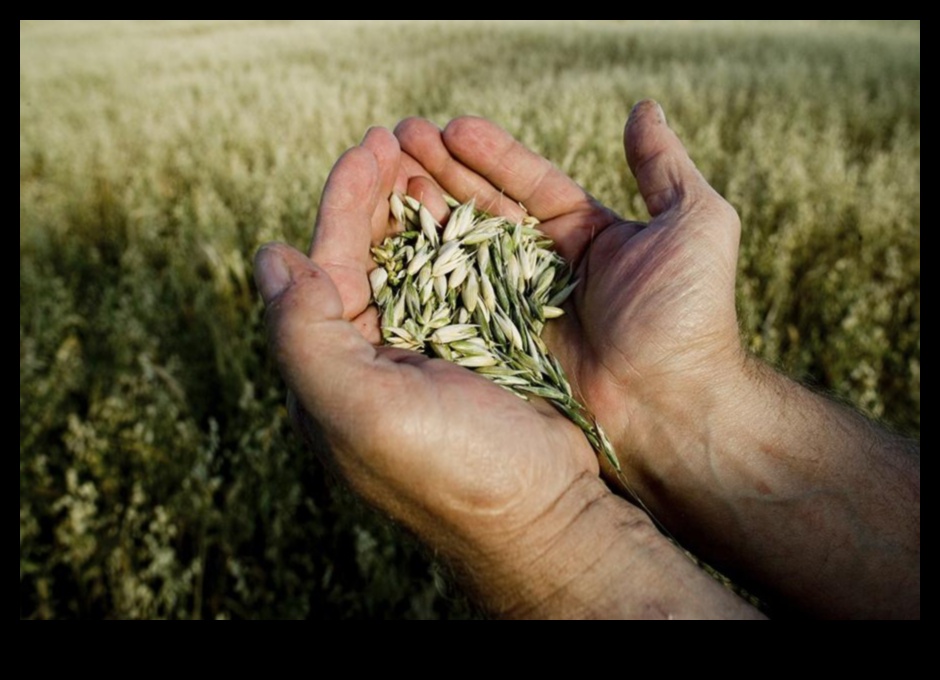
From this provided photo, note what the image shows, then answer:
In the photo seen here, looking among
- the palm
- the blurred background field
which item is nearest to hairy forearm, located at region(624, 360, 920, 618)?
the blurred background field

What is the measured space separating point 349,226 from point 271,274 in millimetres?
542

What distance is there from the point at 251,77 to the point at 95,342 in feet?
22.2

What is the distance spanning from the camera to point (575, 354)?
264cm

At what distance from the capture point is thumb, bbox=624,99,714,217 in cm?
256

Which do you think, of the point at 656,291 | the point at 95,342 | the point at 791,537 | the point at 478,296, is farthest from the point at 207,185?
the point at 791,537

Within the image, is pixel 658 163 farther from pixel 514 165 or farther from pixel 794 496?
pixel 794 496

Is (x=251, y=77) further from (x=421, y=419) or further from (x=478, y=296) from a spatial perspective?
(x=421, y=419)

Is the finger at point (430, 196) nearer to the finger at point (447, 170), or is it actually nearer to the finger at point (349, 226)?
the finger at point (447, 170)

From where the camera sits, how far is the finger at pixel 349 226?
244 cm

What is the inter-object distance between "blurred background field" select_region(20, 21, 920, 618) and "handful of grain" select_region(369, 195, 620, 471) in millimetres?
760

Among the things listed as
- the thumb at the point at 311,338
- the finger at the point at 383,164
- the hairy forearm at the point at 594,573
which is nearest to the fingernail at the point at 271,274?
the thumb at the point at 311,338

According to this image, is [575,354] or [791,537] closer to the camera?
[791,537]

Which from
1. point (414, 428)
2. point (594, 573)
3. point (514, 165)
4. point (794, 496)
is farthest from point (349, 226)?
point (794, 496)

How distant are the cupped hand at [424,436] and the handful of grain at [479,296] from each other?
0.31 m
